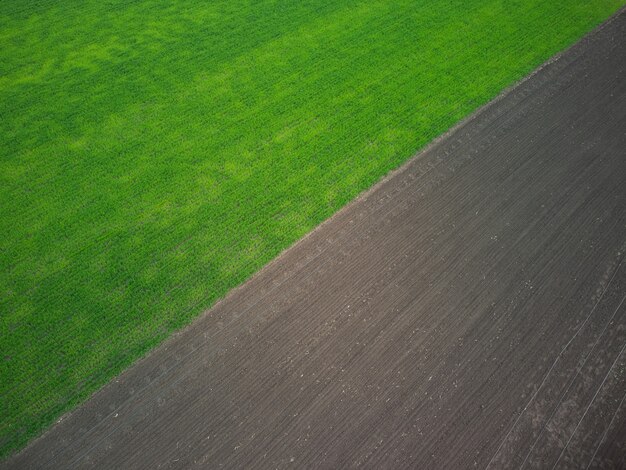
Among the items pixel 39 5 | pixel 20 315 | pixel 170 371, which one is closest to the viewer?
pixel 170 371

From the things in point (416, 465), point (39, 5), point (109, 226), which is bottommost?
point (416, 465)

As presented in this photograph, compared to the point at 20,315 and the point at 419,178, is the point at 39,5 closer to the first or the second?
the point at 20,315

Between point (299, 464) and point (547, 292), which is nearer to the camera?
point (299, 464)

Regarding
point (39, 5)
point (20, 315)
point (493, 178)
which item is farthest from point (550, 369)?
point (39, 5)

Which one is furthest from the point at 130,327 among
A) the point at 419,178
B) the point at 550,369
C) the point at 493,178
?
the point at 493,178

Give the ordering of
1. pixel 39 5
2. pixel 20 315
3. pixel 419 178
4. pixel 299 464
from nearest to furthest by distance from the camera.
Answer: pixel 299 464
pixel 20 315
pixel 419 178
pixel 39 5

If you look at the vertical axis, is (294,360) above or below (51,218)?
below

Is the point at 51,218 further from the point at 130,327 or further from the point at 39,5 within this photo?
the point at 39,5
